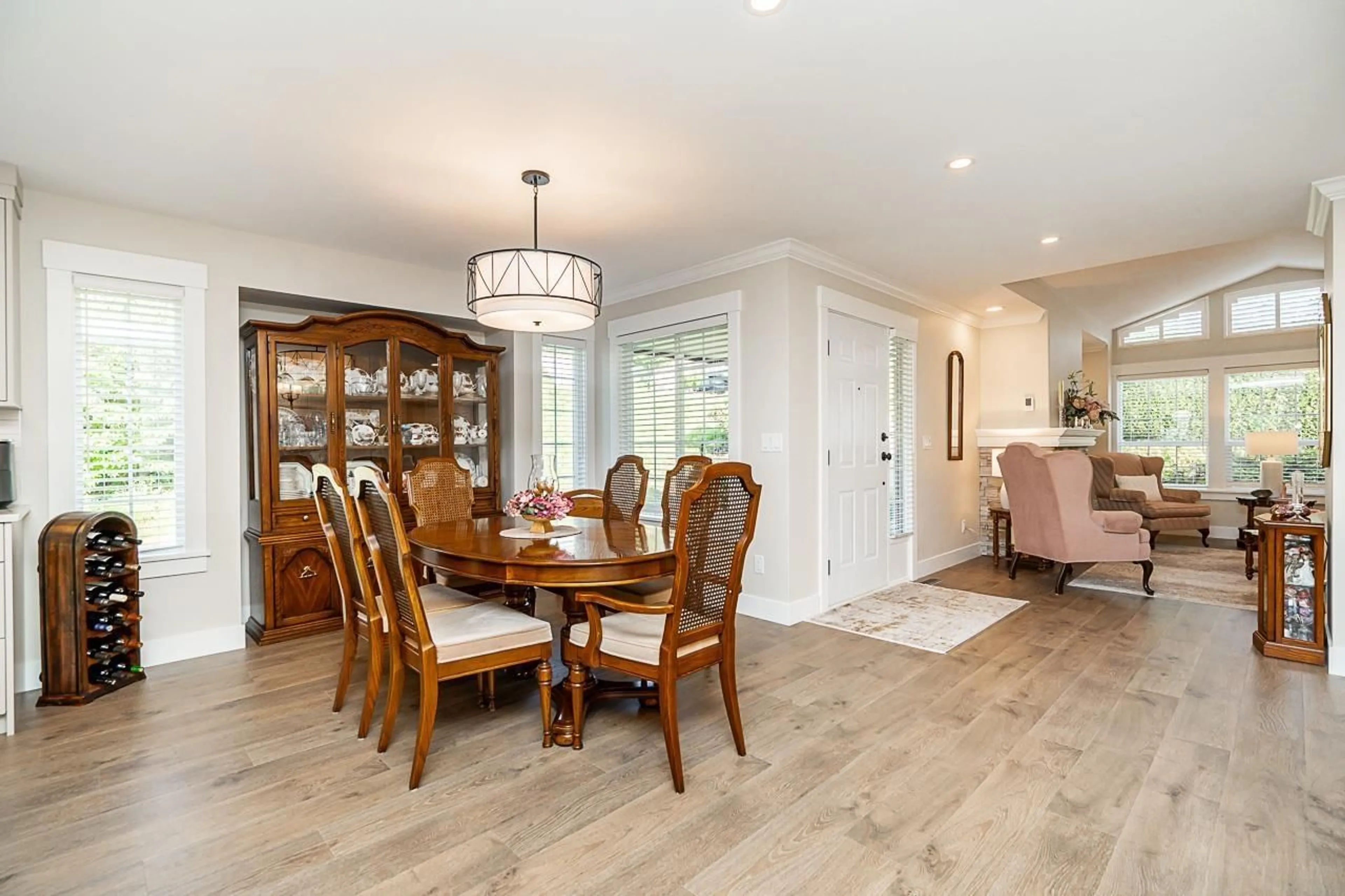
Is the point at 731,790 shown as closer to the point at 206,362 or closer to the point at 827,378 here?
the point at 827,378

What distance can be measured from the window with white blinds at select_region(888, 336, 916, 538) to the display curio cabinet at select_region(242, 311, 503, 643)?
3.37 m

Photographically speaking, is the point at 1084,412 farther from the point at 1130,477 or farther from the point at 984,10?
the point at 984,10

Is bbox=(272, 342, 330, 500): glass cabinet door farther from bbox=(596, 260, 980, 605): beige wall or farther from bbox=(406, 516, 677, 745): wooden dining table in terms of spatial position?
bbox=(596, 260, 980, 605): beige wall

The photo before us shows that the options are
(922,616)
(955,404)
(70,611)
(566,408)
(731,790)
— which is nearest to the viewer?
(731,790)

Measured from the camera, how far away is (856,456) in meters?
4.75

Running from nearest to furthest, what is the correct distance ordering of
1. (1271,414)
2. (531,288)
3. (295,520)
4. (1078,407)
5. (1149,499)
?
1. (531,288)
2. (295,520)
3. (1078,407)
4. (1149,499)
5. (1271,414)

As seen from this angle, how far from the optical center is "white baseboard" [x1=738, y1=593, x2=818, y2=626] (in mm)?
4133

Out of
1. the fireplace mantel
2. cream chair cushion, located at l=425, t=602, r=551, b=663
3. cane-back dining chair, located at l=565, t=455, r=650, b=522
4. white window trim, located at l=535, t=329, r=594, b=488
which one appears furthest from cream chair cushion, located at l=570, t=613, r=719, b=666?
the fireplace mantel

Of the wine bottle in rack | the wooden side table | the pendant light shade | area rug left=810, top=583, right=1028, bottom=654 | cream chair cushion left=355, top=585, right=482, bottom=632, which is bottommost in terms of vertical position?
area rug left=810, top=583, right=1028, bottom=654

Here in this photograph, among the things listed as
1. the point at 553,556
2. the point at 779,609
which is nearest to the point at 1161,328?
the point at 779,609

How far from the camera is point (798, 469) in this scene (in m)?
4.21

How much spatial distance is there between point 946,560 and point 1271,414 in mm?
4840

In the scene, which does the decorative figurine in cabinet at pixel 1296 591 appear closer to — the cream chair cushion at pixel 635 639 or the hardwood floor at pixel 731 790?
the hardwood floor at pixel 731 790

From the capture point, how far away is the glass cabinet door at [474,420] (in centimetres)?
455
